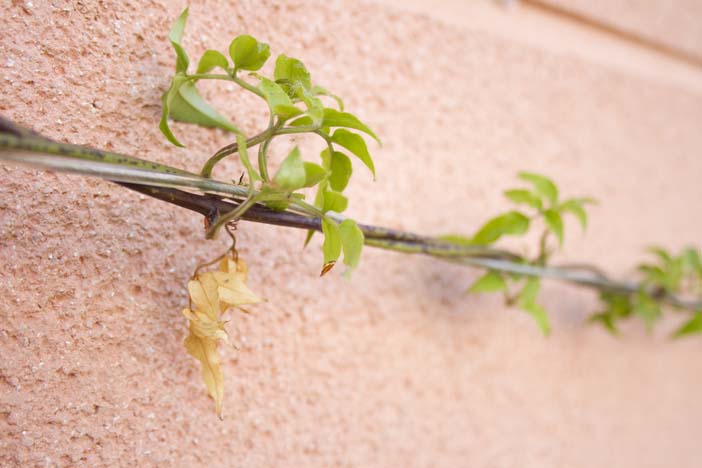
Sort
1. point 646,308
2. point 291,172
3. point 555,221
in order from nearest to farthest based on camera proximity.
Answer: point 291,172
point 555,221
point 646,308

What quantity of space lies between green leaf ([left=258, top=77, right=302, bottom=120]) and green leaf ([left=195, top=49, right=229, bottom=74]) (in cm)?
4

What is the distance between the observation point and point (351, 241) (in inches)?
12.0

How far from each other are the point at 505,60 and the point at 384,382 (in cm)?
27

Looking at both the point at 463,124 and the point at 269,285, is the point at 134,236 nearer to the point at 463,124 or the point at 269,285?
the point at 269,285

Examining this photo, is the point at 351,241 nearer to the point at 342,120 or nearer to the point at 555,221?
the point at 342,120

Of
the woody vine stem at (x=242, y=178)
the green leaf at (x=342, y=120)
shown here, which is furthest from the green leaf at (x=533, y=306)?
the green leaf at (x=342, y=120)

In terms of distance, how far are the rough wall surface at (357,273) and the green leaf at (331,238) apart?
0.09 m

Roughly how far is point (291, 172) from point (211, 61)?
96mm

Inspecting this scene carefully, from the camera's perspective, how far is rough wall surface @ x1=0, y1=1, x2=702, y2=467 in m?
A: 0.31

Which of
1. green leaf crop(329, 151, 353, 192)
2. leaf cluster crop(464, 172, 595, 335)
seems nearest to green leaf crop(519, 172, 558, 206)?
leaf cluster crop(464, 172, 595, 335)

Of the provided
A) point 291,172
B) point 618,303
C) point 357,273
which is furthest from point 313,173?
point 618,303

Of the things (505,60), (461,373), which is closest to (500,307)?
(461,373)

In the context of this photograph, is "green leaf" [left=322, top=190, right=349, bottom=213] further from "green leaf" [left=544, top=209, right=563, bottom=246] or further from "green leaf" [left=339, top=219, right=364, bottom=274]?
"green leaf" [left=544, top=209, right=563, bottom=246]

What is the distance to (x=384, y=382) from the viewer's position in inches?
17.6
